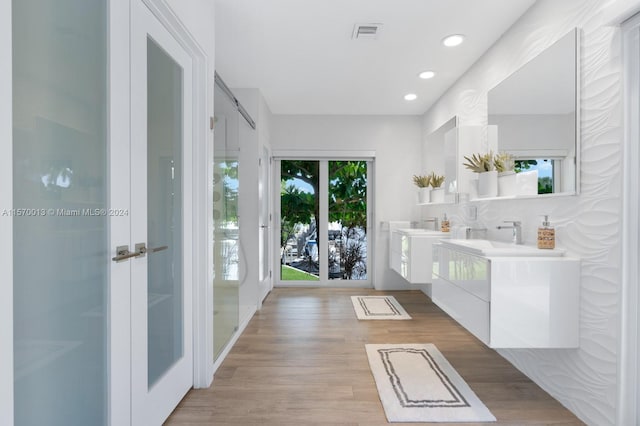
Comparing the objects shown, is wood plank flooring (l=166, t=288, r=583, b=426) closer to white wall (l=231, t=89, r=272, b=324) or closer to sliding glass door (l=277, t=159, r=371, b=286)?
white wall (l=231, t=89, r=272, b=324)

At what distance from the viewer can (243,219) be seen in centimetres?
371

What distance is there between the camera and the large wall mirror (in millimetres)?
1911

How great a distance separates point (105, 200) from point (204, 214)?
2.81 feet

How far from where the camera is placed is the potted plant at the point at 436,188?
405cm

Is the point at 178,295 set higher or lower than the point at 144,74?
lower

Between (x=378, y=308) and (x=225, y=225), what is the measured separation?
6.63 feet

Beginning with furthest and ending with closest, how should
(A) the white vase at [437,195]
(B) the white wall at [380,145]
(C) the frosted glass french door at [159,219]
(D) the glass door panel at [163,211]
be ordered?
(B) the white wall at [380,145]
(A) the white vase at [437,195]
(D) the glass door panel at [163,211]
(C) the frosted glass french door at [159,219]

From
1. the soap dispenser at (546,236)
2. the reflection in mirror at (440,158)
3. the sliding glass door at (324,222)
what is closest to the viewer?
the soap dispenser at (546,236)

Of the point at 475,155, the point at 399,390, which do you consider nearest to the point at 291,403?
the point at 399,390

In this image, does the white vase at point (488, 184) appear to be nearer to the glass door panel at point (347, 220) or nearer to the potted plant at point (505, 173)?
the potted plant at point (505, 173)

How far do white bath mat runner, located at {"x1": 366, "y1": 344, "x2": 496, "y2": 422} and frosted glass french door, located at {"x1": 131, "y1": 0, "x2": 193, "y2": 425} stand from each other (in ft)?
3.73

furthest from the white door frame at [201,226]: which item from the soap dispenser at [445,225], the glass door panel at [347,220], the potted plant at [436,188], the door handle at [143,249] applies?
the glass door panel at [347,220]

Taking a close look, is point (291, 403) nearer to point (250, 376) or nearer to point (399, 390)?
point (250, 376)

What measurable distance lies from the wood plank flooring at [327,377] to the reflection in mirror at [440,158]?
130 centimetres
